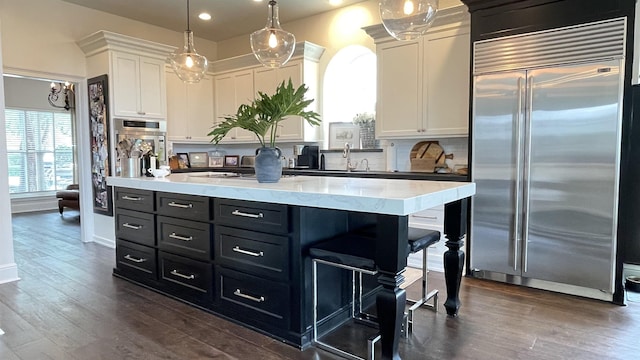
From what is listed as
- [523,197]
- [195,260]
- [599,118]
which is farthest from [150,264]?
[599,118]

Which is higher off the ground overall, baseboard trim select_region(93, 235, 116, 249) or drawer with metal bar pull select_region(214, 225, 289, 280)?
drawer with metal bar pull select_region(214, 225, 289, 280)

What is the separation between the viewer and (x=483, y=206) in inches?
141

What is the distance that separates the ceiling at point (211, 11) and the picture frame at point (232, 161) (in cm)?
201

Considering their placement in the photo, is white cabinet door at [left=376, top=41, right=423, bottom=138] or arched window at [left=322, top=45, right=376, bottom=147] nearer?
white cabinet door at [left=376, top=41, right=423, bottom=138]

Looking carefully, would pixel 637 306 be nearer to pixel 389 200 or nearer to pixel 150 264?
Answer: pixel 389 200

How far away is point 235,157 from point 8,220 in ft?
10.8

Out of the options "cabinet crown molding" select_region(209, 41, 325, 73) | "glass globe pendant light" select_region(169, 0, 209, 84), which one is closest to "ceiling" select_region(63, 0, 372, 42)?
"cabinet crown molding" select_region(209, 41, 325, 73)

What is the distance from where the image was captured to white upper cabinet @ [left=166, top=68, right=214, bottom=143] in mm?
5844

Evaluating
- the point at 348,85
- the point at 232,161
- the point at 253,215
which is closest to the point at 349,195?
the point at 253,215

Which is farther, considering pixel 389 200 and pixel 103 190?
pixel 103 190

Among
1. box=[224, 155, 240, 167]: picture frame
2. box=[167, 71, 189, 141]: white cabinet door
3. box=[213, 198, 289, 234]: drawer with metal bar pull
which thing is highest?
box=[167, 71, 189, 141]: white cabinet door

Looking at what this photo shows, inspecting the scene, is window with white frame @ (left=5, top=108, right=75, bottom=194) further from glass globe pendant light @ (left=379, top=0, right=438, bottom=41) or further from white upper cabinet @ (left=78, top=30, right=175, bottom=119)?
glass globe pendant light @ (left=379, top=0, right=438, bottom=41)

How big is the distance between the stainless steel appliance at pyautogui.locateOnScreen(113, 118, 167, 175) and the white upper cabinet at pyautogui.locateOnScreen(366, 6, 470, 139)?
294cm

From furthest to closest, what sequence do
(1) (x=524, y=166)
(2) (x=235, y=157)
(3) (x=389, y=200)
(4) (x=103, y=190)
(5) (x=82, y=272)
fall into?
(2) (x=235, y=157) → (4) (x=103, y=190) → (5) (x=82, y=272) → (1) (x=524, y=166) → (3) (x=389, y=200)
